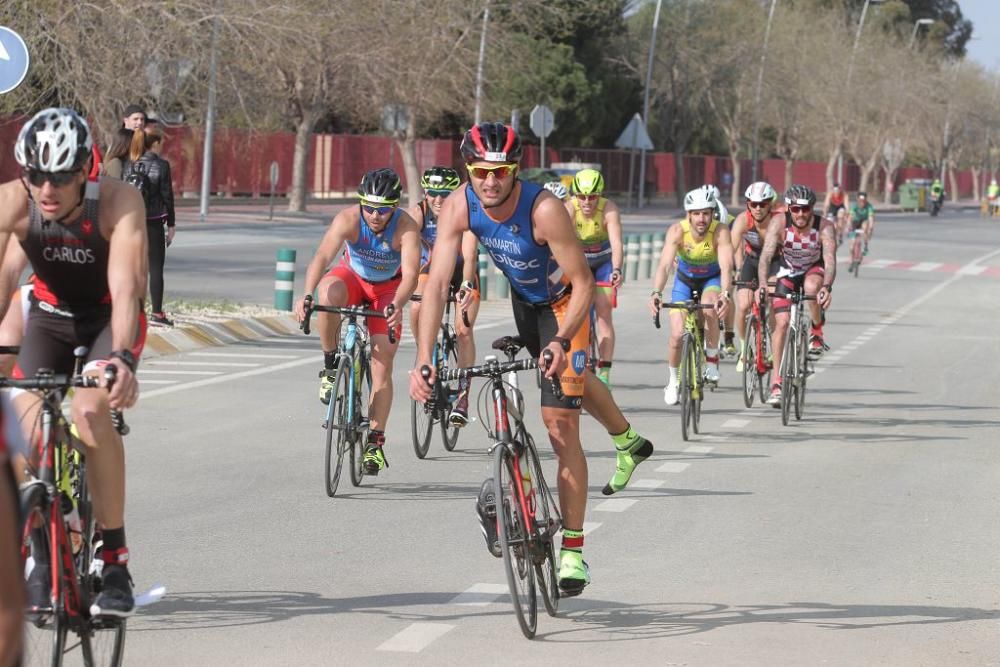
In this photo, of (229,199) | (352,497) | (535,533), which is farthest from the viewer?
(229,199)

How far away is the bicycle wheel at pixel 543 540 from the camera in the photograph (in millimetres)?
6855

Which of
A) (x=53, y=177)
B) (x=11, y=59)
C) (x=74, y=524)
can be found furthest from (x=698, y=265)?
(x=53, y=177)

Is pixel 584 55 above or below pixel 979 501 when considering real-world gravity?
above

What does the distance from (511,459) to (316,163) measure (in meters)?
56.1

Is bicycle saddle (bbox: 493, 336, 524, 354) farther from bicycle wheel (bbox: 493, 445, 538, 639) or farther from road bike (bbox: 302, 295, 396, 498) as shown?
road bike (bbox: 302, 295, 396, 498)

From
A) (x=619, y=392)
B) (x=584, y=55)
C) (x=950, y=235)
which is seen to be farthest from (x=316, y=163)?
(x=619, y=392)

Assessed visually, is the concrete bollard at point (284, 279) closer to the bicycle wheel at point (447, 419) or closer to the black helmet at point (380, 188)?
the bicycle wheel at point (447, 419)

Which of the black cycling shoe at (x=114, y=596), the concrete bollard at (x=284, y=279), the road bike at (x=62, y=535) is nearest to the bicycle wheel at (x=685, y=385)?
the road bike at (x=62, y=535)

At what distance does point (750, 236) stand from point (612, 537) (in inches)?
296

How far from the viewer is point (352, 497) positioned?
9.96 m

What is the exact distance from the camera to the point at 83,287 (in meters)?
6.07

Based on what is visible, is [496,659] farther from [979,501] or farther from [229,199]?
[229,199]

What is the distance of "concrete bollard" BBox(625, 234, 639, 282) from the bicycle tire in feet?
85.7

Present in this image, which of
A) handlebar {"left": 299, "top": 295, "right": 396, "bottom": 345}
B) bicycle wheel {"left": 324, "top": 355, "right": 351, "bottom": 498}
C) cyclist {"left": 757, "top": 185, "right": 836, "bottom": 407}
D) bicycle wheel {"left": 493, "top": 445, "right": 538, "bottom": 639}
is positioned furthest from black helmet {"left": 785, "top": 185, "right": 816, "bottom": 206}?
bicycle wheel {"left": 493, "top": 445, "right": 538, "bottom": 639}
